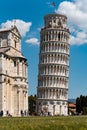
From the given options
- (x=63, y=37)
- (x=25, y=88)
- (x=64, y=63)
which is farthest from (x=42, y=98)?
(x=25, y=88)

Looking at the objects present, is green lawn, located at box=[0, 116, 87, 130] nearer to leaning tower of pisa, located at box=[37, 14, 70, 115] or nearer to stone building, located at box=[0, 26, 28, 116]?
stone building, located at box=[0, 26, 28, 116]

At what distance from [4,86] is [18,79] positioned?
18.6 ft

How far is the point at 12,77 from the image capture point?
79.8 m

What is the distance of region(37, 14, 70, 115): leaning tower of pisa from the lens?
113500mm

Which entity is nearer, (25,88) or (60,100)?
(25,88)

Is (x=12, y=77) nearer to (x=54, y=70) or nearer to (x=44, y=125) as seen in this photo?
(x=54, y=70)

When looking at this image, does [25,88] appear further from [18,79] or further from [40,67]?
[40,67]

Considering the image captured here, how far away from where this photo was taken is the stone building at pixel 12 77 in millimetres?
75419

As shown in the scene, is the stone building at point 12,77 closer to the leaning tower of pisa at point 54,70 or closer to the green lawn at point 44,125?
the leaning tower of pisa at point 54,70

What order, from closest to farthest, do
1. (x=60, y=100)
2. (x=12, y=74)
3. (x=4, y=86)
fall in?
(x=4, y=86) → (x=12, y=74) → (x=60, y=100)

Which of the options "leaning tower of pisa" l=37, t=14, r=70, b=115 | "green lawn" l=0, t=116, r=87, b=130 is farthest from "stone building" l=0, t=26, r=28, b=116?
"green lawn" l=0, t=116, r=87, b=130

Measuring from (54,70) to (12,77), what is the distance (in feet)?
119

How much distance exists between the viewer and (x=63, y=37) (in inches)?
4653

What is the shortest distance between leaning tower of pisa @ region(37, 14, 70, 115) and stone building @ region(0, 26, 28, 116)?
30.0m
